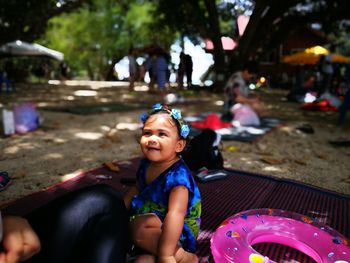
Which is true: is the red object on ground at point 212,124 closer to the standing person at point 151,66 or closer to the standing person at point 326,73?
the standing person at point 151,66

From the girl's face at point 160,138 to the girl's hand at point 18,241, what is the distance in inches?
28.4

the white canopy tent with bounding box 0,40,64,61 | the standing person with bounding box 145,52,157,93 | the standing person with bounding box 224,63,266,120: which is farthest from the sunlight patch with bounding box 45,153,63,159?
the white canopy tent with bounding box 0,40,64,61

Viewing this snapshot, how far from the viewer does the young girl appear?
1694mm

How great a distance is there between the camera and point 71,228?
4.64 feet

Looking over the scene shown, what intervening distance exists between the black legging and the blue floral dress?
305 millimetres

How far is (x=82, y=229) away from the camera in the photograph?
145 centimetres

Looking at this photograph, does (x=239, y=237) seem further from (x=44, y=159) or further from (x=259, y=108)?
(x=259, y=108)

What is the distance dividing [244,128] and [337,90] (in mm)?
9510

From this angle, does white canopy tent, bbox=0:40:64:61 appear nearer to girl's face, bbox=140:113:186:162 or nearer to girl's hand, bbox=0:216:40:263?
girl's face, bbox=140:113:186:162

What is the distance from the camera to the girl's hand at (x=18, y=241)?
1.20 metres

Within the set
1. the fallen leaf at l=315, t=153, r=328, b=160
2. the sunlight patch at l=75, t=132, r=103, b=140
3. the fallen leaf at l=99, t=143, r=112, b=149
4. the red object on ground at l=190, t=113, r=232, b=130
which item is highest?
the red object on ground at l=190, t=113, r=232, b=130

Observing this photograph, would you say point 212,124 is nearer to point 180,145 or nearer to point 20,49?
point 180,145

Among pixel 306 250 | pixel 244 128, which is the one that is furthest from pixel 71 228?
pixel 244 128

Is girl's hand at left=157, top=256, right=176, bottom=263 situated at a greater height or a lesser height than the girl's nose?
lesser
